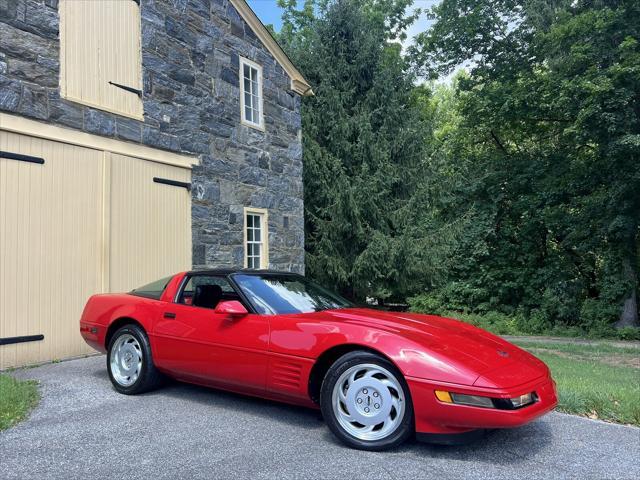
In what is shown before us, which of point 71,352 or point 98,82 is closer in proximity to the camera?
point 71,352

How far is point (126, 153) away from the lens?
8.33m

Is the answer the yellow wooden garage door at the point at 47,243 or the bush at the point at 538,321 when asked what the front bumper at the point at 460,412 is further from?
the bush at the point at 538,321

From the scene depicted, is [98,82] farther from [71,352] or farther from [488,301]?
[488,301]

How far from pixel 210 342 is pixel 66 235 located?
3.96 meters

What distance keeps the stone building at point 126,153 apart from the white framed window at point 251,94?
1.1 inches

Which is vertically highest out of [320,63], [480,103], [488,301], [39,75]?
[320,63]

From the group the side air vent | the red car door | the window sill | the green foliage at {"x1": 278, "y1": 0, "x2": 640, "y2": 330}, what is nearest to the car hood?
the side air vent

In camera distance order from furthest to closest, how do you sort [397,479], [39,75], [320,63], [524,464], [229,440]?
[320,63] → [39,75] → [229,440] → [524,464] → [397,479]

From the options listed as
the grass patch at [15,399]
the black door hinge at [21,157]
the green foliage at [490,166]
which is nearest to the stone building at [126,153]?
the black door hinge at [21,157]

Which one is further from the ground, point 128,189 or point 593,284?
point 128,189

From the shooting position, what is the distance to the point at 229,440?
12.9 feet

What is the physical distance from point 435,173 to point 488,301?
4983 mm

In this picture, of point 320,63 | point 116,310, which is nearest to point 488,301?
point 320,63

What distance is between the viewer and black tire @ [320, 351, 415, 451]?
3562mm
